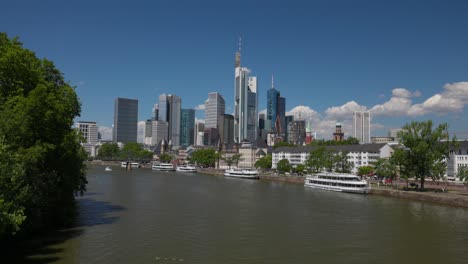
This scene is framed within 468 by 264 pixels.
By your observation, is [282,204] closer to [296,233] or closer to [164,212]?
[164,212]

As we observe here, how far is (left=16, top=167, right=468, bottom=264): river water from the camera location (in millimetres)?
33344

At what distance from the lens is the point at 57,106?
37.8 meters

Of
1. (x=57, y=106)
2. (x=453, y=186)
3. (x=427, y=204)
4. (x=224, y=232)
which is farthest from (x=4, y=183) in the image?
(x=453, y=186)

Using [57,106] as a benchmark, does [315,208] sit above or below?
below

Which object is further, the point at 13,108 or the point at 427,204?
the point at 427,204

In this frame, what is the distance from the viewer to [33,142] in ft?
117

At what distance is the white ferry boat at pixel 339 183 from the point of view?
93.3 metres

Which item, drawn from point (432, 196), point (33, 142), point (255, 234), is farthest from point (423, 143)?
point (33, 142)

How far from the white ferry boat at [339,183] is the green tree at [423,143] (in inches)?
426

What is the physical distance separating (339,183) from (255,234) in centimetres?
6167

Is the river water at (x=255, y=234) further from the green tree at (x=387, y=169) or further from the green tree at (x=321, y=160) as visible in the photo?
the green tree at (x=321, y=160)

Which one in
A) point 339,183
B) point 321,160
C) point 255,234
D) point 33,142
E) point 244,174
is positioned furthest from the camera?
point 244,174

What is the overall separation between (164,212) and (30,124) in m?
24.9

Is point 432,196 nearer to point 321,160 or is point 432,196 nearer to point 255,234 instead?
point 255,234
